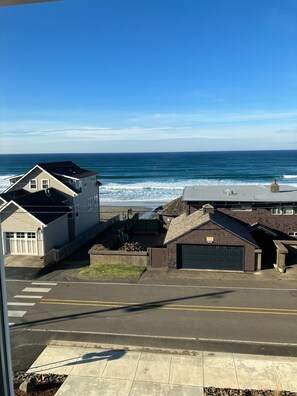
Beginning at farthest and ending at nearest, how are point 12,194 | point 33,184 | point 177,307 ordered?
point 33,184
point 12,194
point 177,307

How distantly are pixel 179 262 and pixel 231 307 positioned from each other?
6176mm

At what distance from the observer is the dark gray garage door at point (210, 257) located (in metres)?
21.0

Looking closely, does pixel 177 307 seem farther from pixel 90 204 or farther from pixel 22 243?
pixel 90 204

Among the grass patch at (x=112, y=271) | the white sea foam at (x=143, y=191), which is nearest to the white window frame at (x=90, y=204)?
the grass patch at (x=112, y=271)

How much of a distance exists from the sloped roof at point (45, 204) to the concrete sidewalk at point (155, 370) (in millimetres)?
13017

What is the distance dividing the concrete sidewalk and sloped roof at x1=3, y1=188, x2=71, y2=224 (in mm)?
13017

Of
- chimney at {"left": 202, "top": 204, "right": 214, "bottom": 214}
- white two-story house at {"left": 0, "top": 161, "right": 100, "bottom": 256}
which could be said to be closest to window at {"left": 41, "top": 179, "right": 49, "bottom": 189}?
white two-story house at {"left": 0, "top": 161, "right": 100, "bottom": 256}

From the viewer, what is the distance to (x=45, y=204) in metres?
25.4

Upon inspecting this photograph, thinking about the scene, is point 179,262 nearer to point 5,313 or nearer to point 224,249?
point 224,249

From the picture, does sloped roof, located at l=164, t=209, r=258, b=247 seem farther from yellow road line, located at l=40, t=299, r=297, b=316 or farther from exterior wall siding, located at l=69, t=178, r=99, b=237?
exterior wall siding, located at l=69, t=178, r=99, b=237

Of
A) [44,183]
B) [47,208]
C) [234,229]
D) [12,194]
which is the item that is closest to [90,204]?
[44,183]

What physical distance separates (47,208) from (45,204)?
33cm

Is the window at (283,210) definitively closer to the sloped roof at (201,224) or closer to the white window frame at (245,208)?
the white window frame at (245,208)

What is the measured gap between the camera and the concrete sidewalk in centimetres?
988
